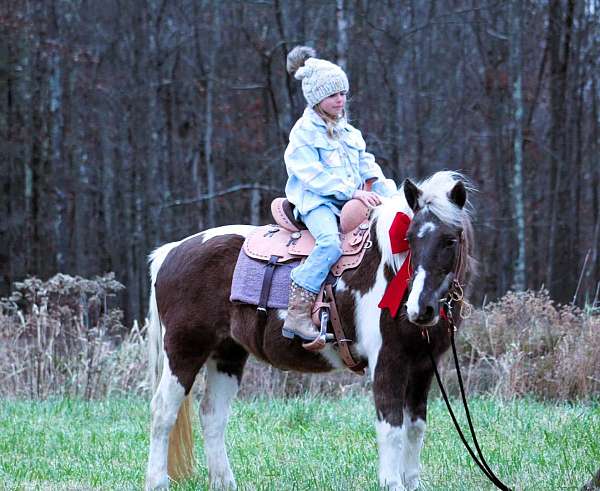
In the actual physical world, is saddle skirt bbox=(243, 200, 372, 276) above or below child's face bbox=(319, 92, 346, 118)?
below

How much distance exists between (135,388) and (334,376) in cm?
210

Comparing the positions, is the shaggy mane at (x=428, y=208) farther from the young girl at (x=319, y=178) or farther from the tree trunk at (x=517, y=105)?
the tree trunk at (x=517, y=105)

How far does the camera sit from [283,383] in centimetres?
992

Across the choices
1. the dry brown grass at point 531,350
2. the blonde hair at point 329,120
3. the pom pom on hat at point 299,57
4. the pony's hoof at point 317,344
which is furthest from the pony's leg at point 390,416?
the dry brown grass at point 531,350

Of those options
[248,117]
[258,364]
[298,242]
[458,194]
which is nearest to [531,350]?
[258,364]

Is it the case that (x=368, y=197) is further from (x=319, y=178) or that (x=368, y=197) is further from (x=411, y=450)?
(x=411, y=450)

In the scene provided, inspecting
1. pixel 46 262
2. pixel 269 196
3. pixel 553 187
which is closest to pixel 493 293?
pixel 553 187

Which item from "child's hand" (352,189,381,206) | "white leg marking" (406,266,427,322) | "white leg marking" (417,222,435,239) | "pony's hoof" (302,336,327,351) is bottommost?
"pony's hoof" (302,336,327,351)

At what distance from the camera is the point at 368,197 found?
5.43 metres

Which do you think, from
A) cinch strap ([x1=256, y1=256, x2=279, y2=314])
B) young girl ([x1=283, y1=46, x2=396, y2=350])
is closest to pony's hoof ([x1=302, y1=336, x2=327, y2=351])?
young girl ([x1=283, y1=46, x2=396, y2=350])

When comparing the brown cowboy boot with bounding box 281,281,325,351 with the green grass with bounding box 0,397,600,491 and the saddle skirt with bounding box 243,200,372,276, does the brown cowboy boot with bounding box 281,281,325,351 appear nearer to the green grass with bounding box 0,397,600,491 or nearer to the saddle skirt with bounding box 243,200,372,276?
the saddle skirt with bounding box 243,200,372,276

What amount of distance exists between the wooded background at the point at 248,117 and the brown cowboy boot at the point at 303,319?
12860 millimetres

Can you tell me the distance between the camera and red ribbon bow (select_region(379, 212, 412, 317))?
4945 mm

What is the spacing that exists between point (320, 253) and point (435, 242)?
81cm
